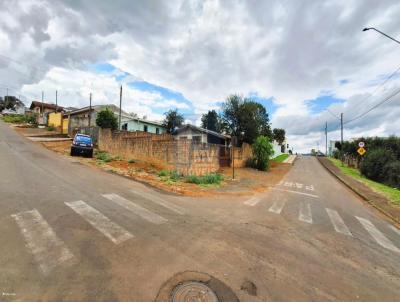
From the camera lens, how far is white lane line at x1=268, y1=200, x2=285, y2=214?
936 cm

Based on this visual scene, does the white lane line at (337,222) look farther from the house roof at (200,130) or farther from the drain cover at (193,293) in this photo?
the house roof at (200,130)

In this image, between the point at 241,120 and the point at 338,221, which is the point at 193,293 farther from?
the point at 241,120

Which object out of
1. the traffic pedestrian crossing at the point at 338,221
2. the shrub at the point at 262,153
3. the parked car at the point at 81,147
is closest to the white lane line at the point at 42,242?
the traffic pedestrian crossing at the point at 338,221

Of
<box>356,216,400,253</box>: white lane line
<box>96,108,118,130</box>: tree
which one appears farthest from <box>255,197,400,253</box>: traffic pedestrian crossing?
<box>96,108,118,130</box>: tree

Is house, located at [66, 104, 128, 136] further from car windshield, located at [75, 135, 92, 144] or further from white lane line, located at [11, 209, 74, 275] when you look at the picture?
white lane line, located at [11, 209, 74, 275]

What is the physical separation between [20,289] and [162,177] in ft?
39.4

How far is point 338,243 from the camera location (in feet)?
21.0

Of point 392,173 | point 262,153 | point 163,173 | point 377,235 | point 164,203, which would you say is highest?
point 262,153

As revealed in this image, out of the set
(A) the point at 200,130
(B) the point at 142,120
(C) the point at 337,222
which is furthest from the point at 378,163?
(B) the point at 142,120

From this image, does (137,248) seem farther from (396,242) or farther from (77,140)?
(77,140)

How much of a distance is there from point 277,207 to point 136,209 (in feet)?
19.6

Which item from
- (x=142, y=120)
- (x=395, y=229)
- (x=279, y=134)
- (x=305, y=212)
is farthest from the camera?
(x=279, y=134)

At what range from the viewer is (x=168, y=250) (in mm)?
4793

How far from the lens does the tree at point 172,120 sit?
44750 millimetres
